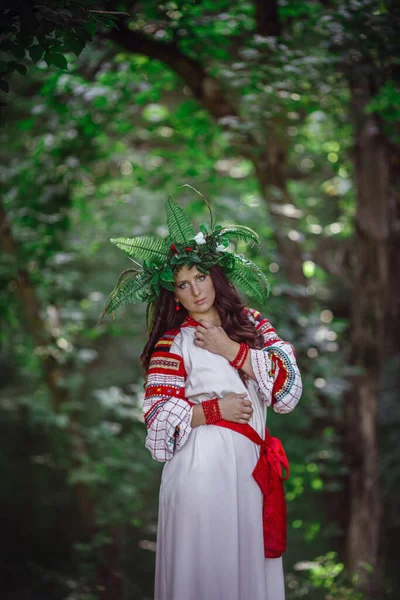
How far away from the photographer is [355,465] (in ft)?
17.1

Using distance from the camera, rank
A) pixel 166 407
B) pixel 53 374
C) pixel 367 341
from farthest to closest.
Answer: pixel 53 374
pixel 367 341
pixel 166 407

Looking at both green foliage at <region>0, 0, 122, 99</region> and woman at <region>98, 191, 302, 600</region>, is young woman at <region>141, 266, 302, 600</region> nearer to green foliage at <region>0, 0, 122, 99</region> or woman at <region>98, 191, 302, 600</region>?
woman at <region>98, 191, 302, 600</region>

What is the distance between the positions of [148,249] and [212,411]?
674 millimetres

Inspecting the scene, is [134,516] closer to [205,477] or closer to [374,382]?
[374,382]

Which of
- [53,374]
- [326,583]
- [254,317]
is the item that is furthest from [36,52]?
[326,583]

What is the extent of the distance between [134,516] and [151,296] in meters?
4.04

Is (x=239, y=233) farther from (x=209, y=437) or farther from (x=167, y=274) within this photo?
(x=209, y=437)

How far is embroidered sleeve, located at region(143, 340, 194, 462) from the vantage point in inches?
91.6

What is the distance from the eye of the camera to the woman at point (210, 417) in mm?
2309

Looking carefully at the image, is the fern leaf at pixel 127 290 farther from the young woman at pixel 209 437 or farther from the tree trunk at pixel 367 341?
the tree trunk at pixel 367 341

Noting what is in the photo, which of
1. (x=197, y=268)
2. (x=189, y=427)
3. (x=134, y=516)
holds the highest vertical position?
(x=197, y=268)

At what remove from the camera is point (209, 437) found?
2.39 m

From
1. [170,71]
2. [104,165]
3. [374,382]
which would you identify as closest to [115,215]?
[104,165]

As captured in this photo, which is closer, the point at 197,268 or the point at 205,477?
the point at 205,477
